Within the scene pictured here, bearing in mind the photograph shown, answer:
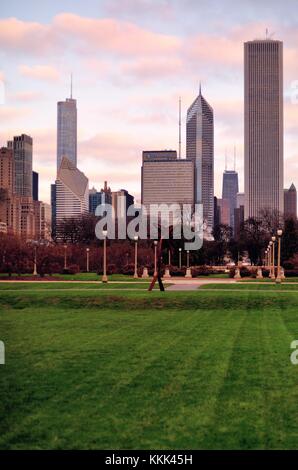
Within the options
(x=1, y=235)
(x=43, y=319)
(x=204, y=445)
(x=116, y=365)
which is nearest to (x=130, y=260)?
(x=1, y=235)

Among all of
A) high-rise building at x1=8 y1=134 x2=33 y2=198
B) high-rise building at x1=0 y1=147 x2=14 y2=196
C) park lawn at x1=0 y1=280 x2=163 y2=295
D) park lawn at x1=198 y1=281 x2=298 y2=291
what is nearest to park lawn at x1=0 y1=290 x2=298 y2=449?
park lawn at x1=0 y1=280 x2=163 y2=295

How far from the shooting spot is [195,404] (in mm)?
9727

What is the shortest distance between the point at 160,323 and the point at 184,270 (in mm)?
43191

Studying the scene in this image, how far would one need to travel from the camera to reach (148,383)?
1109cm

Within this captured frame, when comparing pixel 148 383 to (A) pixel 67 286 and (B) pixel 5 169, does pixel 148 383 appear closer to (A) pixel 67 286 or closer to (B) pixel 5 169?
(A) pixel 67 286

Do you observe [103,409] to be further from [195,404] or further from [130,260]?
[130,260]

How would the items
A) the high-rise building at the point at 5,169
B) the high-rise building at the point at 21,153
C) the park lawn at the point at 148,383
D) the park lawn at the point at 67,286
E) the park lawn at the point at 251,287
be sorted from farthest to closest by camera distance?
the high-rise building at the point at 21,153
the high-rise building at the point at 5,169
the park lawn at the point at 251,287
the park lawn at the point at 67,286
the park lawn at the point at 148,383

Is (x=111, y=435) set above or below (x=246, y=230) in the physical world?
below

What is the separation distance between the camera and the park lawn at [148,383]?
26.8 feet

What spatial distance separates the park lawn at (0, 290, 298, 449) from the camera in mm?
8172

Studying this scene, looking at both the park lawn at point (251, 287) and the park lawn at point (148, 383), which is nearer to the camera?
the park lawn at point (148, 383)

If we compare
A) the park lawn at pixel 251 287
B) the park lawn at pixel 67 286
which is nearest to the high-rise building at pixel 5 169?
the park lawn at pixel 67 286

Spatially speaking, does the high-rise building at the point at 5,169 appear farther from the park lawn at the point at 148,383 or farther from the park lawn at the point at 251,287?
the park lawn at the point at 148,383
